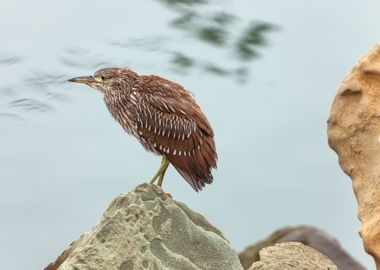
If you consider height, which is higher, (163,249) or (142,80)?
(142,80)

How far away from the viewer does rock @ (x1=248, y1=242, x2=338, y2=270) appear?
9742 millimetres

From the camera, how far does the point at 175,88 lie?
348 inches

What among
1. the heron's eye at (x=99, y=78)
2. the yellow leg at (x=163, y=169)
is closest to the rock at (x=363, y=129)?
the yellow leg at (x=163, y=169)

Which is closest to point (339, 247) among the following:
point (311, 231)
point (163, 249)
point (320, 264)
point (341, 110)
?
point (311, 231)

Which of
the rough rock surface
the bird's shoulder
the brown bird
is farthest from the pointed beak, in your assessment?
the rough rock surface

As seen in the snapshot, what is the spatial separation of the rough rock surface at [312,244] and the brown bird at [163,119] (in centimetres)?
404

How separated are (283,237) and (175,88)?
4327mm

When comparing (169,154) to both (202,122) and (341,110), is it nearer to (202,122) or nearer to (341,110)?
(202,122)

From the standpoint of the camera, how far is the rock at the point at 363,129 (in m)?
8.85

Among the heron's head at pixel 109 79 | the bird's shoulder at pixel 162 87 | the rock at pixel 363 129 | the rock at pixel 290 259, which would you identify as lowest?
the rock at pixel 290 259

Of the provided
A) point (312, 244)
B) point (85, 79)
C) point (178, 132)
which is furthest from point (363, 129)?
point (312, 244)

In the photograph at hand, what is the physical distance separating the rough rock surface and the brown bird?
4.04m

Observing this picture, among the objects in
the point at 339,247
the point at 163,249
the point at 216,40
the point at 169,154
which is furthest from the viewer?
the point at 339,247

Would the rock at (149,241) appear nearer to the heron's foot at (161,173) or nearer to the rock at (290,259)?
the heron's foot at (161,173)
